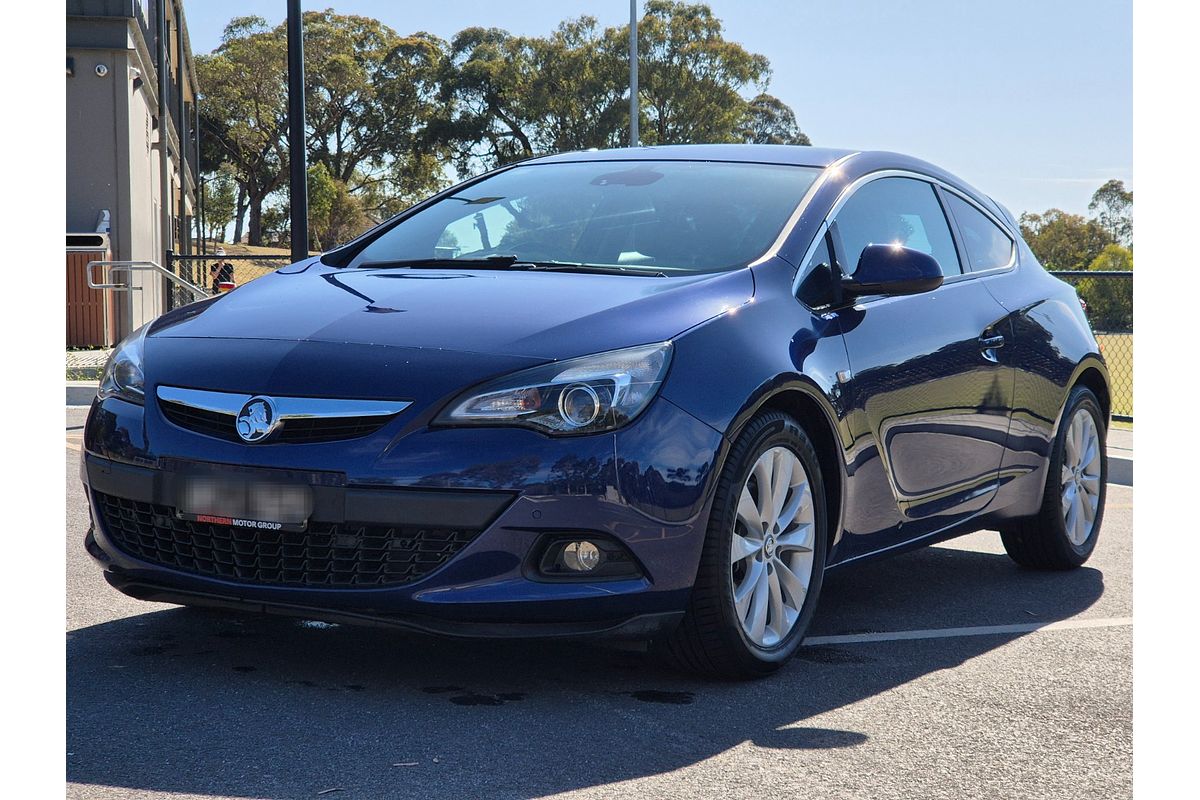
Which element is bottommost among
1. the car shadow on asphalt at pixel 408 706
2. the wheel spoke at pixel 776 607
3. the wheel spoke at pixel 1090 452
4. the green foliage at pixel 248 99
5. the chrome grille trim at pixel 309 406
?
the car shadow on asphalt at pixel 408 706

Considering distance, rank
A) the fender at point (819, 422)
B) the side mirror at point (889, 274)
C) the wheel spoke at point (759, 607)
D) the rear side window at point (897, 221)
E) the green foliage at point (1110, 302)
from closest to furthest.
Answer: the fender at point (819, 422) < the wheel spoke at point (759, 607) < the side mirror at point (889, 274) < the rear side window at point (897, 221) < the green foliage at point (1110, 302)

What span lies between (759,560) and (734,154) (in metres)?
1.70

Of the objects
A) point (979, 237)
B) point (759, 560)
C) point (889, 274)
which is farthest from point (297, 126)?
point (759, 560)

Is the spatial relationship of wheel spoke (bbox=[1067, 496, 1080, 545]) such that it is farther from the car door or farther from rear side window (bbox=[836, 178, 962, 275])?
rear side window (bbox=[836, 178, 962, 275])

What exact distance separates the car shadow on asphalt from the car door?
1.41ft

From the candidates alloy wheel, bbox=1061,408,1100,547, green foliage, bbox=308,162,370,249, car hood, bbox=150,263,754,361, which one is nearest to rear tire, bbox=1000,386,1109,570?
alloy wheel, bbox=1061,408,1100,547

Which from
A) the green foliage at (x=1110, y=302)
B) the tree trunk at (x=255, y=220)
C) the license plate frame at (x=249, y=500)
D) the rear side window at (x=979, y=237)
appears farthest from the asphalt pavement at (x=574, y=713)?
the tree trunk at (x=255, y=220)

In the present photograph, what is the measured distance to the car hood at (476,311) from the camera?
376 centimetres

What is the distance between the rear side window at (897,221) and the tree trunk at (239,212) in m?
63.6

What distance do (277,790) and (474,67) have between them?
206 feet

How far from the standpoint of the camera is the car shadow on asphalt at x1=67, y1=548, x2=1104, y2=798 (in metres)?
3.19

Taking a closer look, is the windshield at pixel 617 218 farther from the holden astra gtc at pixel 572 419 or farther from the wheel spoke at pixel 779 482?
the wheel spoke at pixel 779 482

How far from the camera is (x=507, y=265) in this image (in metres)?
4.52
